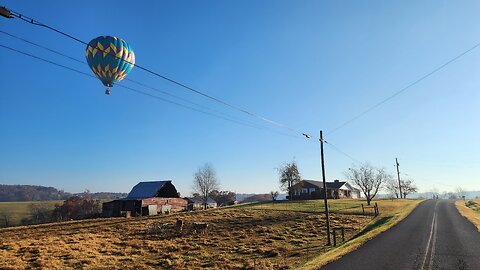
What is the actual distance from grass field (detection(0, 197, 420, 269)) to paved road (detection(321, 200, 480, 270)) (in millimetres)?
4669

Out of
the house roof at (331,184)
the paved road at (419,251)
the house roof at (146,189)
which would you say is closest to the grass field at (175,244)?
the paved road at (419,251)

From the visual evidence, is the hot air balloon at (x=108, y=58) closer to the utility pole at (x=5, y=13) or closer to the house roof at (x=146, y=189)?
the utility pole at (x=5, y=13)

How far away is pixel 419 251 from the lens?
2139 cm

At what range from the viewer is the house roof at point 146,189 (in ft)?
225

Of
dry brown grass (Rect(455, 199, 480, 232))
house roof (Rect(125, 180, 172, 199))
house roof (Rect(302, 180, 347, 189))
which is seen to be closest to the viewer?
dry brown grass (Rect(455, 199, 480, 232))

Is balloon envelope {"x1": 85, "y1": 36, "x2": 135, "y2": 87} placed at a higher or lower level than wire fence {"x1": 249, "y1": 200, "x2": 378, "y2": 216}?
higher

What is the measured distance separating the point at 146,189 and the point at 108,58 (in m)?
50.0

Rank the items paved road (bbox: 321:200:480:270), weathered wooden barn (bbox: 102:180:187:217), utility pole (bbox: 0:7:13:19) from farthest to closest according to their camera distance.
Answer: weathered wooden barn (bbox: 102:180:187:217)
paved road (bbox: 321:200:480:270)
utility pole (bbox: 0:7:13:19)

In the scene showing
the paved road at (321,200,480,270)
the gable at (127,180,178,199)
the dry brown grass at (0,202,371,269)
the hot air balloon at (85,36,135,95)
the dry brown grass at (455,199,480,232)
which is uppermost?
the hot air balloon at (85,36,135,95)

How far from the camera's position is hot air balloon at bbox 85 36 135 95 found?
2577 centimetres

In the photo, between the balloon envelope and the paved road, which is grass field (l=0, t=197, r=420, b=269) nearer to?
the paved road

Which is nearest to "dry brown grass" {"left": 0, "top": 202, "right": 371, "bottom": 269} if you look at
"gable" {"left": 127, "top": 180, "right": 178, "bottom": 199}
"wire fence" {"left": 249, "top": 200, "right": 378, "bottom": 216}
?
"wire fence" {"left": 249, "top": 200, "right": 378, "bottom": 216}

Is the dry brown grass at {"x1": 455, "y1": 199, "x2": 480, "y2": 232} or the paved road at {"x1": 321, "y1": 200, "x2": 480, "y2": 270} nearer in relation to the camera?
the paved road at {"x1": 321, "y1": 200, "x2": 480, "y2": 270}

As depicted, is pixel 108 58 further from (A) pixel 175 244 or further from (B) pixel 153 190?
(B) pixel 153 190
